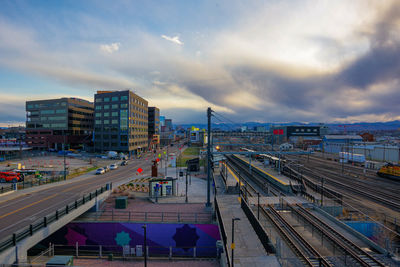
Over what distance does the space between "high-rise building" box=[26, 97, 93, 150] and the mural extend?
81899 millimetres

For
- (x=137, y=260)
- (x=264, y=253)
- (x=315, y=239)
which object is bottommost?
(x=137, y=260)

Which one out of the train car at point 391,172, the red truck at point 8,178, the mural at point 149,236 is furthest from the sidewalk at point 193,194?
the train car at point 391,172

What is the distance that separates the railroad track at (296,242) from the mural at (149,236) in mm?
5791

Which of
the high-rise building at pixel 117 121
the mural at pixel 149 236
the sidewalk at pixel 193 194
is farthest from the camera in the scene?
the high-rise building at pixel 117 121

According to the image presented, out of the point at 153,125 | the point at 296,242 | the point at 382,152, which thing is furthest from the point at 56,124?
the point at 382,152

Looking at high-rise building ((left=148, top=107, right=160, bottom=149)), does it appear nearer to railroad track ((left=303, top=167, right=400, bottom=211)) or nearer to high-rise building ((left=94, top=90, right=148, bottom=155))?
high-rise building ((left=94, top=90, right=148, bottom=155))

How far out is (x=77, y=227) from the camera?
64.1ft

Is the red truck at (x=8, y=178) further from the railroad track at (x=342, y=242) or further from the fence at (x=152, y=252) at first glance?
the railroad track at (x=342, y=242)

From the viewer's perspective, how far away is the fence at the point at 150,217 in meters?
19.7

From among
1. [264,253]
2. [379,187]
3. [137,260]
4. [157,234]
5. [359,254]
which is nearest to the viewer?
[264,253]

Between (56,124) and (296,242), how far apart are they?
103 meters

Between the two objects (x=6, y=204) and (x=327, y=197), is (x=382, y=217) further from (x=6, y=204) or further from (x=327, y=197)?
(x=6, y=204)

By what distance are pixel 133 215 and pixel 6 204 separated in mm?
13211

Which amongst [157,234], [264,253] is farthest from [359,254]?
[157,234]
